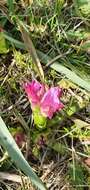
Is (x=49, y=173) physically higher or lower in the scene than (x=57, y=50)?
lower

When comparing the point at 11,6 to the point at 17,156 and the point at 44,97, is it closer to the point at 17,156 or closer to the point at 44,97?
the point at 44,97

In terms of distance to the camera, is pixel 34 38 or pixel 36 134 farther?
pixel 34 38

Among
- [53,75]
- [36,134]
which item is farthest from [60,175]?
[53,75]

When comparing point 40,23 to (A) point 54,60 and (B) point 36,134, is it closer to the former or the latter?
(A) point 54,60

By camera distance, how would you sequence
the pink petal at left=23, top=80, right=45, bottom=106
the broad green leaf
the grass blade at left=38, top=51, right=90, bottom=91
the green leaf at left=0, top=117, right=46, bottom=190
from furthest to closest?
the broad green leaf → the grass blade at left=38, top=51, right=90, bottom=91 → the pink petal at left=23, top=80, right=45, bottom=106 → the green leaf at left=0, top=117, right=46, bottom=190

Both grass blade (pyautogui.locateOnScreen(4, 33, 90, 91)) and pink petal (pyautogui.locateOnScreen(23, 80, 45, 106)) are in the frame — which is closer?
pink petal (pyautogui.locateOnScreen(23, 80, 45, 106))

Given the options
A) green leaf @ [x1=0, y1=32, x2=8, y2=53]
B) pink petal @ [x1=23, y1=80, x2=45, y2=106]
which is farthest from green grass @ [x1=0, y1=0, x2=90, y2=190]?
pink petal @ [x1=23, y1=80, x2=45, y2=106]

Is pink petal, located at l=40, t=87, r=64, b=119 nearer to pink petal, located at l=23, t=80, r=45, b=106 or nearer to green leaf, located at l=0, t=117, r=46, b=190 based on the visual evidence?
pink petal, located at l=23, t=80, r=45, b=106
